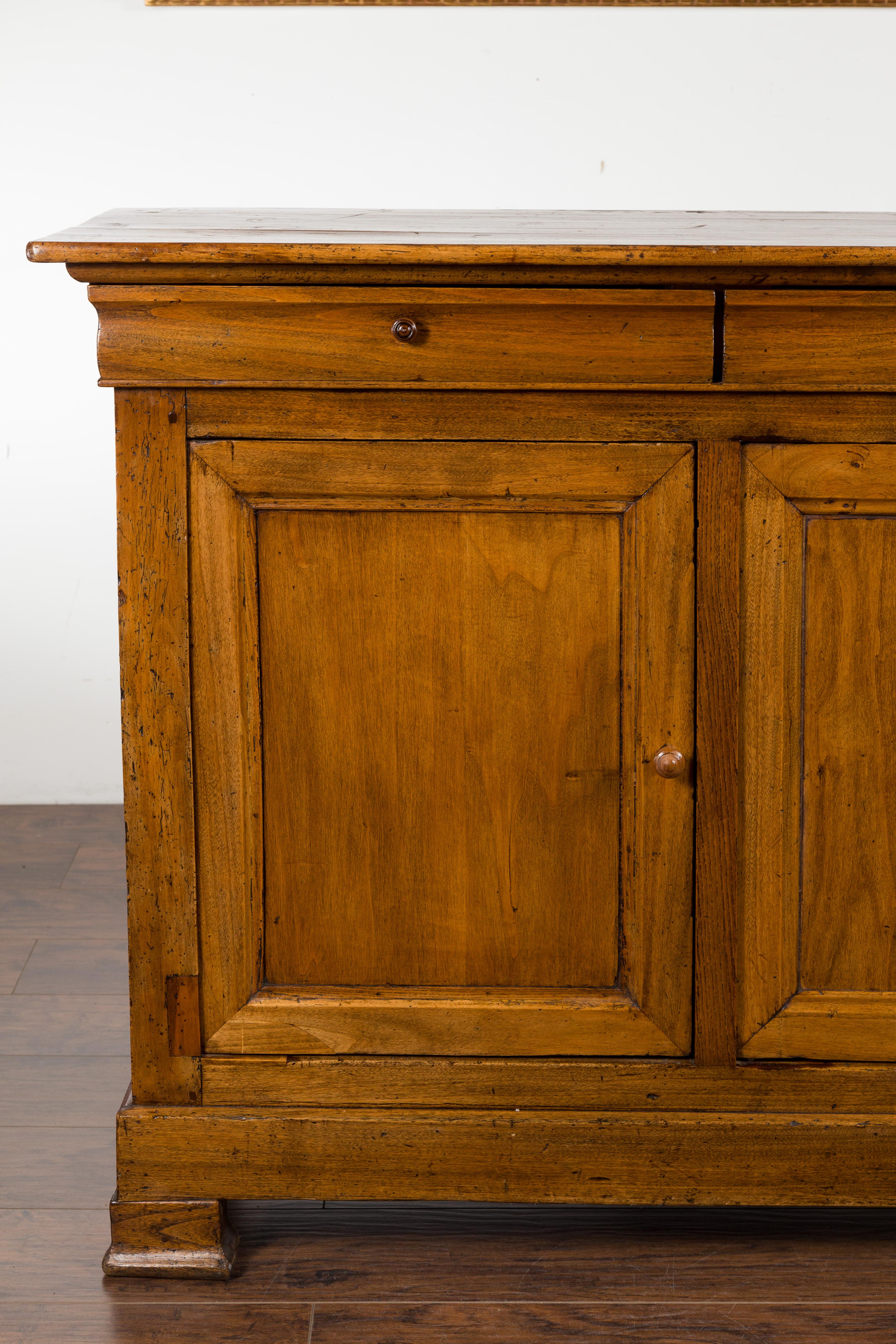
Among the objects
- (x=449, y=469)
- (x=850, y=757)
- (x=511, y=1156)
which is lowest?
(x=511, y=1156)

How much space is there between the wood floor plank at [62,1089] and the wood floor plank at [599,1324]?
0.48m

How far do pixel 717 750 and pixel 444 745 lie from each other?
273mm

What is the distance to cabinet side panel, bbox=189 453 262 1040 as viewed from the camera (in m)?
1.41

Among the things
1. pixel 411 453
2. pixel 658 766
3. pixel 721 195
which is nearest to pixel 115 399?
pixel 411 453

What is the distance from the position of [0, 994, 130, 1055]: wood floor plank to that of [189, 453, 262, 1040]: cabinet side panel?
0.52 meters

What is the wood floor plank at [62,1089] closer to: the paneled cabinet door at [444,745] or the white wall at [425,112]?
the paneled cabinet door at [444,745]

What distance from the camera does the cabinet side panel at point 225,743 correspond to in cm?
141

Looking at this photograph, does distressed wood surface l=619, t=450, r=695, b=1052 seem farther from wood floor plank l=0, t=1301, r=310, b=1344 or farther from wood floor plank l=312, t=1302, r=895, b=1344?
wood floor plank l=0, t=1301, r=310, b=1344

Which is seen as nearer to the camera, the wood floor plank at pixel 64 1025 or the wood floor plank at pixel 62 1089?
the wood floor plank at pixel 62 1089

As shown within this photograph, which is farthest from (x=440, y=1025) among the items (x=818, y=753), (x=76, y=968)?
(x=76, y=968)

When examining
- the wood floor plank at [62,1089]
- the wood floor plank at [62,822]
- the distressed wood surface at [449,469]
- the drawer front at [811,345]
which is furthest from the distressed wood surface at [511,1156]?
the wood floor plank at [62,822]

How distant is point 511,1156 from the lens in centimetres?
149

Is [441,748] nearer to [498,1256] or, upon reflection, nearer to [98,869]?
[498,1256]

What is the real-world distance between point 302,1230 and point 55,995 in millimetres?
679
